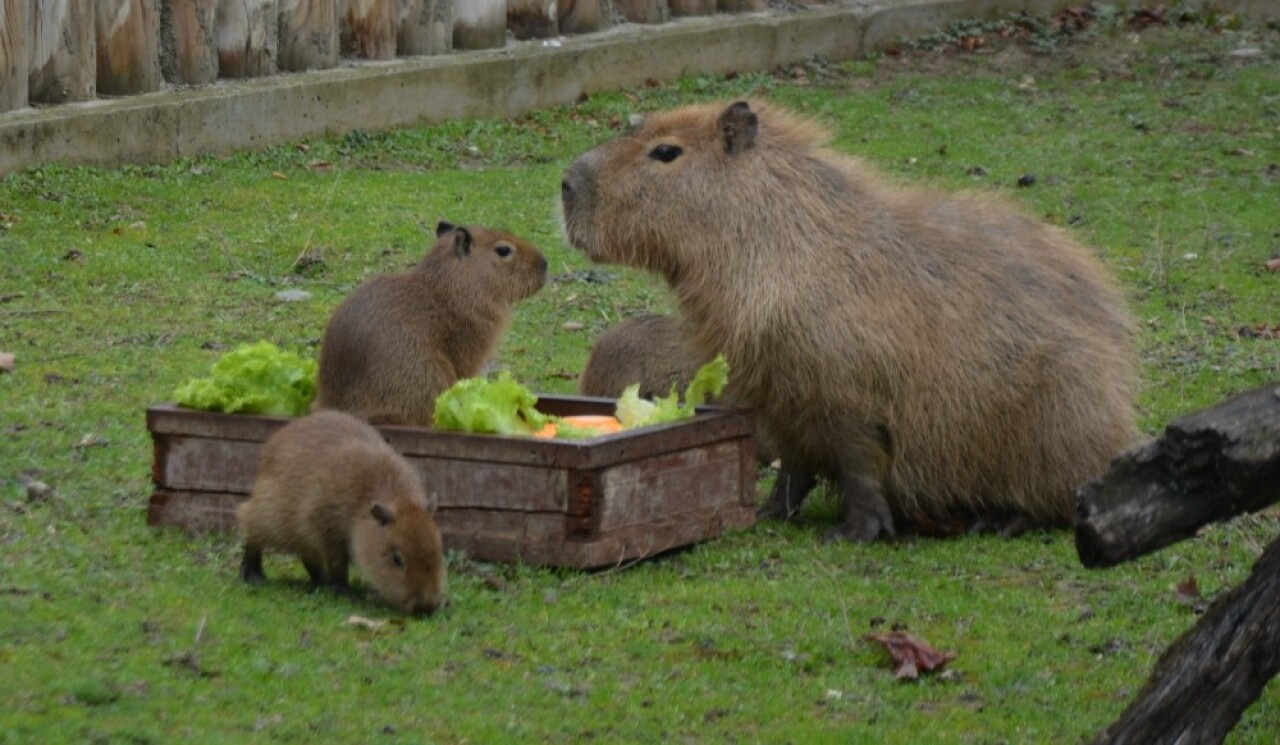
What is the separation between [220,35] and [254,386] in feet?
17.9

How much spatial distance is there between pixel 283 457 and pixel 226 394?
736 mm

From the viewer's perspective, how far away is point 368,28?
12016 millimetres

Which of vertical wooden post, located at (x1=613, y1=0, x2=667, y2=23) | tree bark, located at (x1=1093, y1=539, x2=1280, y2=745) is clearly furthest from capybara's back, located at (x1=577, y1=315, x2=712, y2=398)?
vertical wooden post, located at (x1=613, y1=0, x2=667, y2=23)

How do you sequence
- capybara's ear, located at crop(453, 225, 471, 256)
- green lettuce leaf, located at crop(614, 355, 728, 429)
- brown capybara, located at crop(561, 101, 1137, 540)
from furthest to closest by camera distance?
capybara's ear, located at crop(453, 225, 471, 256) → brown capybara, located at crop(561, 101, 1137, 540) → green lettuce leaf, located at crop(614, 355, 728, 429)

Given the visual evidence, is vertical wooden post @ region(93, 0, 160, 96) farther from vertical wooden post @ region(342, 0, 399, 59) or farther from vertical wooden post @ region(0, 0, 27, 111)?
vertical wooden post @ region(342, 0, 399, 59)

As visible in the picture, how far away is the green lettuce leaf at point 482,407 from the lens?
19.3ft

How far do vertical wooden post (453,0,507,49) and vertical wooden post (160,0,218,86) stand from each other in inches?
76.3

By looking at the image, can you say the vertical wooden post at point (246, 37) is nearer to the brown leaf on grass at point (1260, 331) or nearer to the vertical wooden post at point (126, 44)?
the vertical wooden post at point (126, 44)

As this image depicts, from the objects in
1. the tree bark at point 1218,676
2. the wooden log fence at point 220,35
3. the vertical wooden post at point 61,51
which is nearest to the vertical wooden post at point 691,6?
the wooden log fence at point 220,35

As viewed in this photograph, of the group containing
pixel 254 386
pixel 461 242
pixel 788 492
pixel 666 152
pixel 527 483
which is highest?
pixel 666 152

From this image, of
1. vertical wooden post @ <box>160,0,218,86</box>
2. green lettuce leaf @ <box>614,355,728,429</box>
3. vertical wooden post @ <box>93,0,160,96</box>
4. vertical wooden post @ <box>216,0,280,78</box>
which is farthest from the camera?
vertical wooden post @ <box>216,0,280,78</box>

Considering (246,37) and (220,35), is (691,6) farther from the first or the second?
(220,35)

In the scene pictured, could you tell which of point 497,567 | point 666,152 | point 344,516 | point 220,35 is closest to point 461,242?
point 666,152

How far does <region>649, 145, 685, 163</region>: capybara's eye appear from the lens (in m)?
6.64
